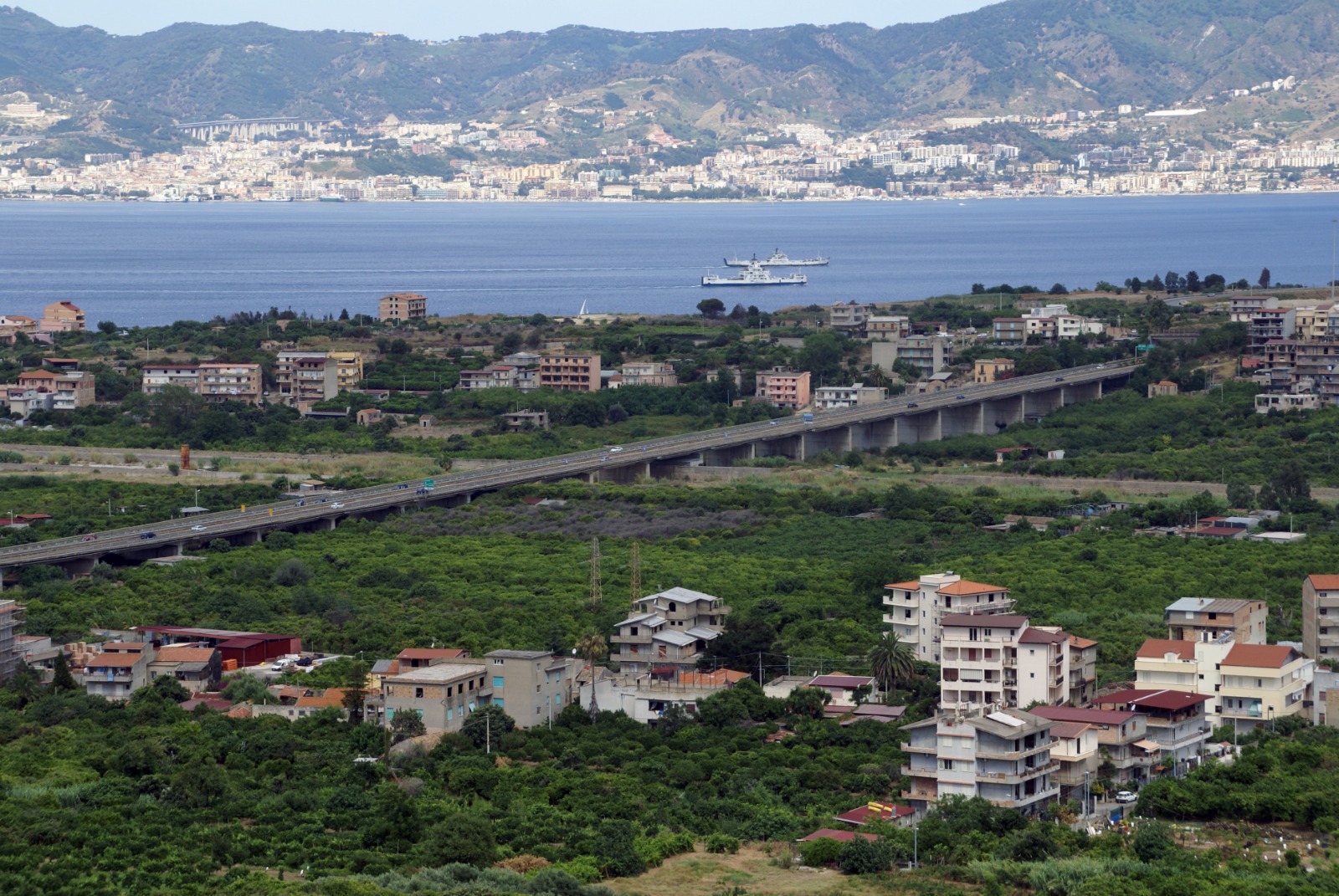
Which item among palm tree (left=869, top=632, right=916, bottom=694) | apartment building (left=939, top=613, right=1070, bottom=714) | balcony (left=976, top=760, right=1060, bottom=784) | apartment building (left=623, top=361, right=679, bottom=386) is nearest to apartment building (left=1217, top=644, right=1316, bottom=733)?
apartment building (left=939, top=613, right=1070, bottom=714)

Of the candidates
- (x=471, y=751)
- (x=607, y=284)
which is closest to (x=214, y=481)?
(x=471, y=751)

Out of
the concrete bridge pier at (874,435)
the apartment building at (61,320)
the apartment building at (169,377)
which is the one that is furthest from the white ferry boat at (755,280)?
the concrete bridge pier at (874,435)

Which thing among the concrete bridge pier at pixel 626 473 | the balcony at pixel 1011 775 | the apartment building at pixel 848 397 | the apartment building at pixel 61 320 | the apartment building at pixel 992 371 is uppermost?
the apartment building at pixel 61 320

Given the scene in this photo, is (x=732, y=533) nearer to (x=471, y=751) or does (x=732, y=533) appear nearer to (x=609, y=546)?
(x=609, y=546)

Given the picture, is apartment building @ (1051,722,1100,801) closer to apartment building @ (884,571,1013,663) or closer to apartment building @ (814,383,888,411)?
apartment building @ (884,571,1013,663)

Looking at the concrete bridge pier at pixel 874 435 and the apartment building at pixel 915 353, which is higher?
the apartment building at pixel 915 353

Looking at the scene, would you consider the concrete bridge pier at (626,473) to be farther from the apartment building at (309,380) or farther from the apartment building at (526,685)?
the apartment building at (526,685)
